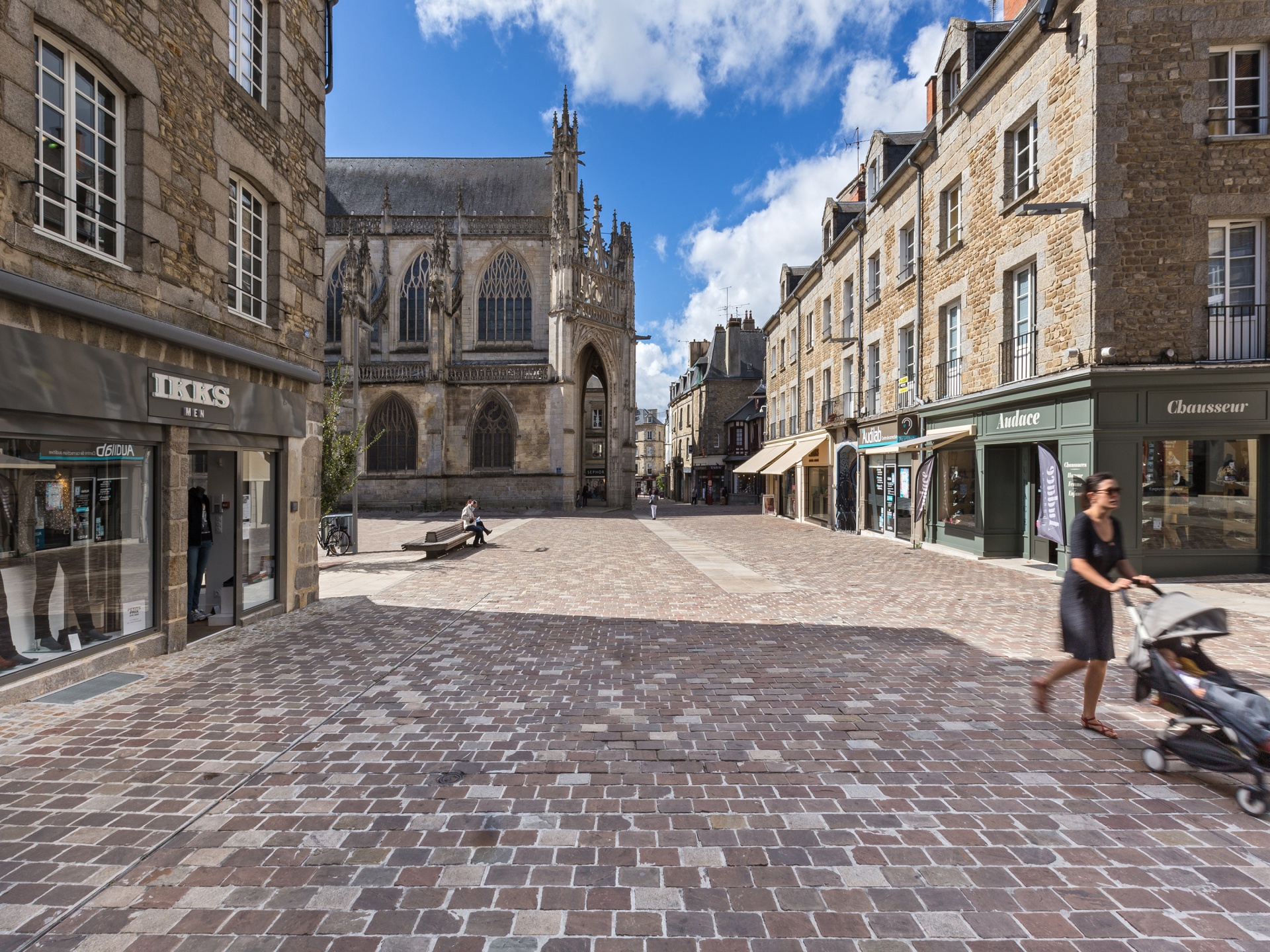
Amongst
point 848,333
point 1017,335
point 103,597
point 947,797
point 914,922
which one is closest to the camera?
point 914,922

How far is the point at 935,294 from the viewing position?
49.5 ft

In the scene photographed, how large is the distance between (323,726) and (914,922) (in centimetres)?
365

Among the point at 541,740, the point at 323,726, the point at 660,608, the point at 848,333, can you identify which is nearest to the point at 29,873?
the point at 323,726

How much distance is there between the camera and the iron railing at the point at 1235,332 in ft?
32.4

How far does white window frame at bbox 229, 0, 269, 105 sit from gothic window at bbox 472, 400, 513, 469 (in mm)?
27021

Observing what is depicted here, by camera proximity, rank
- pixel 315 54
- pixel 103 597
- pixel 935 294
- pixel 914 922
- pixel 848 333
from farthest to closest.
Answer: pixel 848 333 < pixel 935 294 < pixel 315 54 < pixel 103 597 < pixel 914 922

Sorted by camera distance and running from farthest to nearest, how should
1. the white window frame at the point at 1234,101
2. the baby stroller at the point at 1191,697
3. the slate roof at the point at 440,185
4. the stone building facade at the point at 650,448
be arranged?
the stone building facade at the point at 650,448 → the slate roof at the point at 440,185 → the white window frame at the point at 1234,101 → the baby stroller at the point at 1191,697

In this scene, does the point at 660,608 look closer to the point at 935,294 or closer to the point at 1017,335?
the point at 1017,335

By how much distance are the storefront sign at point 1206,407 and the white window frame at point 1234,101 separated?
3.96 m

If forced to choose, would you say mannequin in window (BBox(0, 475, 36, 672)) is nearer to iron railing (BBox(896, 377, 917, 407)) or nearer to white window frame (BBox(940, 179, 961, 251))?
white window frame (BBox(940, 179, 961, 251))

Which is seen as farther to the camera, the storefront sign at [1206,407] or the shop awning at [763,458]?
the shop awning at [763,458]

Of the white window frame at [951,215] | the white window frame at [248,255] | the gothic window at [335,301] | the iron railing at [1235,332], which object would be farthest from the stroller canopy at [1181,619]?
the gothic window at [335,301]

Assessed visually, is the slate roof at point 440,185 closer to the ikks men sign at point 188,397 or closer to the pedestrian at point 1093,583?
the ikks men sign at point 188,397

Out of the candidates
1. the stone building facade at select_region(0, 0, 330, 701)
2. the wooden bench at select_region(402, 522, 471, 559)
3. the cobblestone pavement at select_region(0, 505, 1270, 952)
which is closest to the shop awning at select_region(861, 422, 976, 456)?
the cobblestone pavement at select_region(0, 505, 1270, 952)
